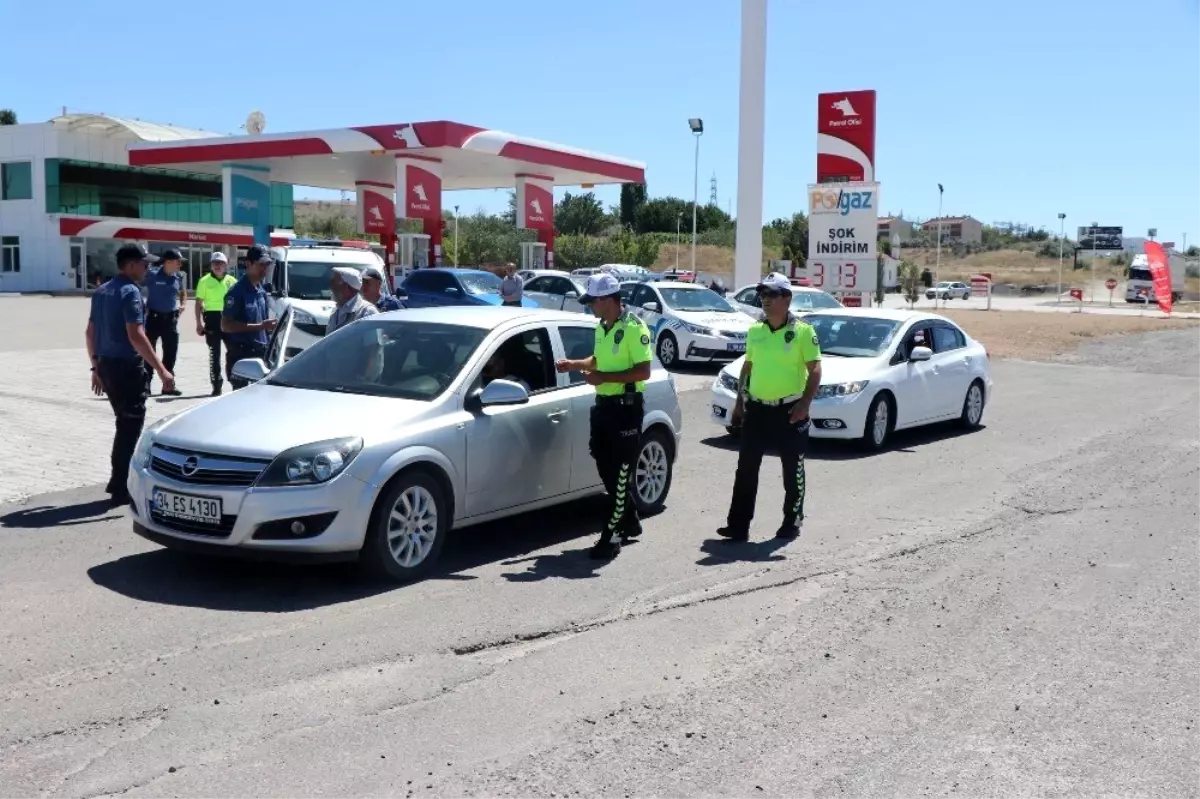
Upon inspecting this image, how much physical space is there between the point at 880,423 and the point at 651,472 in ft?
15.1

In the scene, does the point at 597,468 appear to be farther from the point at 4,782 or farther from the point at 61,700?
the point at 4,782

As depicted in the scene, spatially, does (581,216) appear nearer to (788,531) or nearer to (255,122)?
(255,122)

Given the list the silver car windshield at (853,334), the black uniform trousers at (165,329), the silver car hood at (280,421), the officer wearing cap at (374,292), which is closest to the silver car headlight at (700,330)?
the silver car windshield at (853,334)

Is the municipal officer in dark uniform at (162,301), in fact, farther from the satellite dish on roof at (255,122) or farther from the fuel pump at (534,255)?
the satellite dish on roof at (255,122)

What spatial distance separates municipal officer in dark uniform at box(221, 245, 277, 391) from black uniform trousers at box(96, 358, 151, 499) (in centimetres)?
274

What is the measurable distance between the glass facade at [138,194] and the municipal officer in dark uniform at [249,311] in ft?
168

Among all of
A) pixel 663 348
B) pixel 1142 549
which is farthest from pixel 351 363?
pixel 663 348

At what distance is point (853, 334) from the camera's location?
13.9m

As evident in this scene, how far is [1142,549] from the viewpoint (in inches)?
327

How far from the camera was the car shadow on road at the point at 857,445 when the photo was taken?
12711 millimetres

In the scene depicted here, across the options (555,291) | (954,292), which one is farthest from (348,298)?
(954,292)

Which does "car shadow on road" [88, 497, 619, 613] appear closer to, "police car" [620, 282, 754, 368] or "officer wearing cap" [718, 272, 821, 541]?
A: "officer wearing cap" [718, 272, 821, 541]

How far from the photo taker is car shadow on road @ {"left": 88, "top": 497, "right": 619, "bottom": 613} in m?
6.61

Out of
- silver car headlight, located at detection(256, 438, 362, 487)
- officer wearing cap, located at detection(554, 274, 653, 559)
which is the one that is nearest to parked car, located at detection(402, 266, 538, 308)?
officer wearing cap, located at detection(554, 274, 653, 559)
